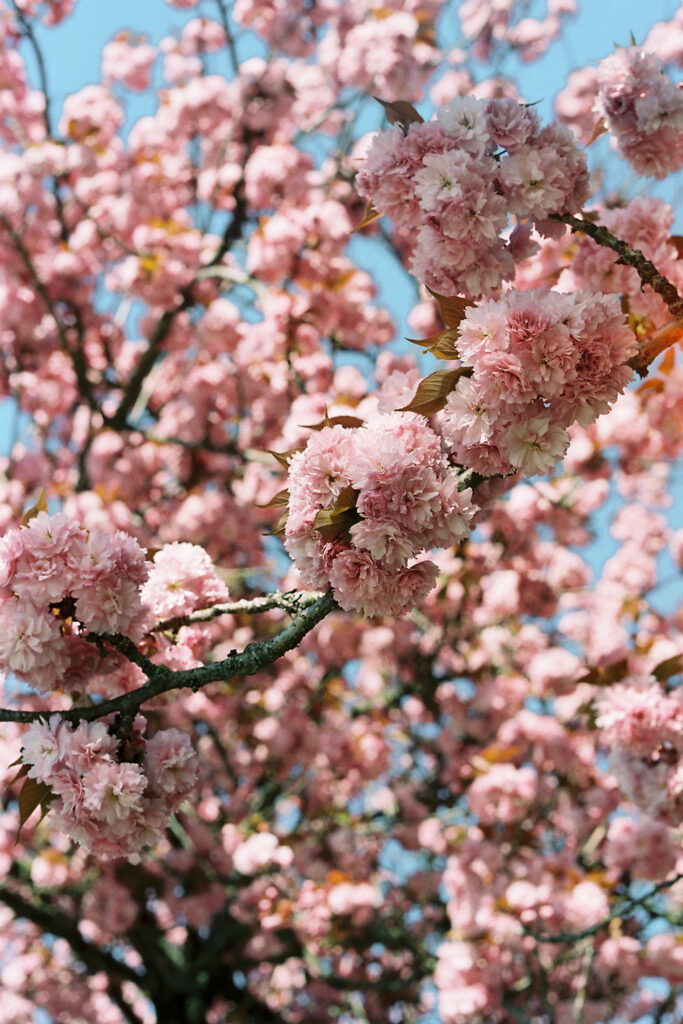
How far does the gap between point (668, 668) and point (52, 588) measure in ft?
5.71

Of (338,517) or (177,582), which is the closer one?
(338,517)

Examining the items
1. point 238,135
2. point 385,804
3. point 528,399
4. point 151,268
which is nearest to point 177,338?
point 151,268

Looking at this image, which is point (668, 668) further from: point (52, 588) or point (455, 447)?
point (52, 588)

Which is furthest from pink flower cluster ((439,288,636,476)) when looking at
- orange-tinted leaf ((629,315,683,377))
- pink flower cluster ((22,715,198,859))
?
pink flower cluster ((22,715,198,859))

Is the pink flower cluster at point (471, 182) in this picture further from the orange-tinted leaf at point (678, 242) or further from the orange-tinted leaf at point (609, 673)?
the orange-tinted leaf at point (609, 673)

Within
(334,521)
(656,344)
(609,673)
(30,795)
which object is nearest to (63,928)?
(609,673)

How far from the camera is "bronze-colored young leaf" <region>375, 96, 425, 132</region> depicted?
5.84ft

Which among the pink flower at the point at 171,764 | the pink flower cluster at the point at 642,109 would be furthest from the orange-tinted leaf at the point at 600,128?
the pink flower at the point at 171,764

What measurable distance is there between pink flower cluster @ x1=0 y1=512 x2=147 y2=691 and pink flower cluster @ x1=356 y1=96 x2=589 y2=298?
88 centimetres

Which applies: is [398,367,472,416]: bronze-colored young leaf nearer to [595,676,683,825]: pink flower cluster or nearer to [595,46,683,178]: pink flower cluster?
[595,46,683,178]: pink flower cluster

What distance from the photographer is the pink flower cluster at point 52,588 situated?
157 cm

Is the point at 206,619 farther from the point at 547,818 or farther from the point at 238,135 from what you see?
the point at 238,135

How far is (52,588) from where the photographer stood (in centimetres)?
158

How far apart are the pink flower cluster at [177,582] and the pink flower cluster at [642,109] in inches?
55.5
